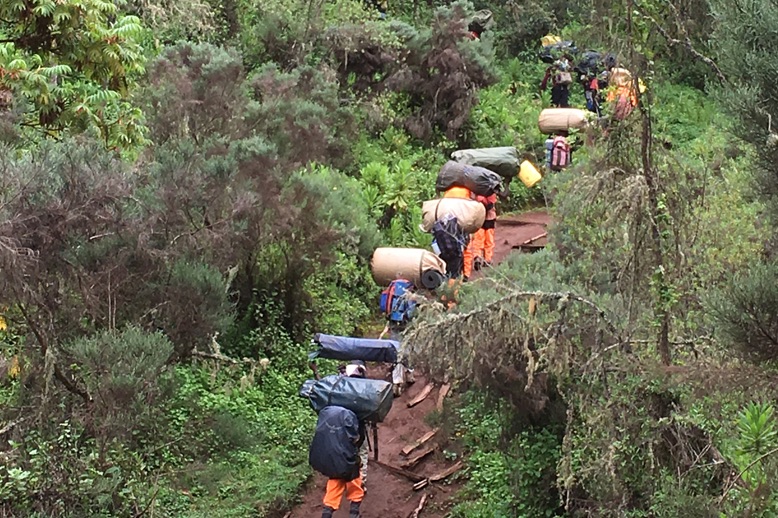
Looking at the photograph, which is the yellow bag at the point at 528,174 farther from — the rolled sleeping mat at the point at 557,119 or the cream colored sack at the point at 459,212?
the cream colored sack at the point at 459,212

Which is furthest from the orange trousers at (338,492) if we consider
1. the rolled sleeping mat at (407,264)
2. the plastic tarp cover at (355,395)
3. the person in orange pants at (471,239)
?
the person in orange pants at (471,239)

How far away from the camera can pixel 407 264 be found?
10.7 m

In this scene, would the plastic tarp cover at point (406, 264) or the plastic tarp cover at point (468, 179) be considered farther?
the plastic tarp cover at point (468, 179)

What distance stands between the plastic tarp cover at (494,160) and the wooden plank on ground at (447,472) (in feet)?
20.8

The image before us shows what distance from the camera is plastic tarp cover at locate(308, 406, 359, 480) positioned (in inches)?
308

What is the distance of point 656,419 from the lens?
20.7 ft

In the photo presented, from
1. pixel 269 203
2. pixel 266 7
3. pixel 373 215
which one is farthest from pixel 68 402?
pixel 266 7

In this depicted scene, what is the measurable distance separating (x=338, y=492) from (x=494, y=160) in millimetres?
7882

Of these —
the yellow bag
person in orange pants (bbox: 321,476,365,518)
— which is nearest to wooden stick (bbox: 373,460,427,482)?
person in orange pants (bbox: 321,476,365,518)

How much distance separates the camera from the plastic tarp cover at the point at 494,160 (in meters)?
14.5

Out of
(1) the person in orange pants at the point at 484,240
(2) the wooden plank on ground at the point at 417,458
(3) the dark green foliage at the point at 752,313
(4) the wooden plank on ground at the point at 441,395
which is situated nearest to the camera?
(3) the dark green foliage at the point at 752,313

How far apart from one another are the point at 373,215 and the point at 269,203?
472 cm

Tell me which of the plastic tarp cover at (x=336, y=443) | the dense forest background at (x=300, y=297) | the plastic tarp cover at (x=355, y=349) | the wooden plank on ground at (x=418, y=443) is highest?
the dense forest background at (x=300, y=297)

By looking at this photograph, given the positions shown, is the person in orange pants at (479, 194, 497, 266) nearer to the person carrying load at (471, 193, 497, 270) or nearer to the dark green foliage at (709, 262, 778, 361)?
the person carrying load at (471, 193, 497, 270)
